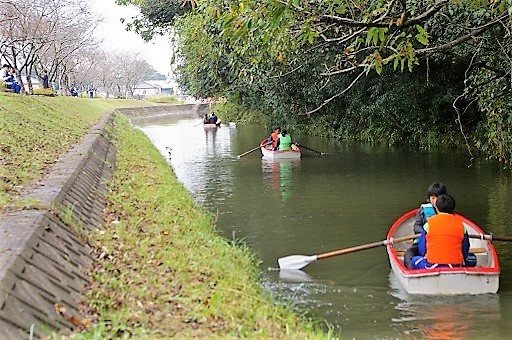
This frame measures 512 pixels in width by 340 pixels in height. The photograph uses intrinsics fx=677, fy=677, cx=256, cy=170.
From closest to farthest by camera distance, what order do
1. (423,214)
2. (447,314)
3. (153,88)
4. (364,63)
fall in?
1. (447,314)
2. (423,214)
3. (364,63)
4. (153,88)

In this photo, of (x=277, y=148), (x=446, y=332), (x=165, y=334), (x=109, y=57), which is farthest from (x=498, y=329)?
(x=109, y=57)

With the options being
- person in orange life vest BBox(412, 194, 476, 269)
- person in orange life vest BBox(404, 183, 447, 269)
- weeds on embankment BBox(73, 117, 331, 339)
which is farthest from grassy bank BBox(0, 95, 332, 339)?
person in orange life vest BBox(412, 194, 476, 269)

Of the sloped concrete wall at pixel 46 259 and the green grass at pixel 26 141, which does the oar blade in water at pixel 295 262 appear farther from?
the green grass at pixel 26 141

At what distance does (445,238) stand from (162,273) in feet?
11.9

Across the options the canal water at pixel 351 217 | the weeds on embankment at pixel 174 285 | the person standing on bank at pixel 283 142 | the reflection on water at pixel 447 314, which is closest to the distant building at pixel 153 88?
the person standing on bank at pixel 283 142

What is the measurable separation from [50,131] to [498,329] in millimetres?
14193

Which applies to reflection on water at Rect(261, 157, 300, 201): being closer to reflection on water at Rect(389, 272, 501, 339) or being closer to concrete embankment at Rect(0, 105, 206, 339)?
concrete embankment at Rect(0, 105, 206, 339)

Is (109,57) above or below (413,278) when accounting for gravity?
above

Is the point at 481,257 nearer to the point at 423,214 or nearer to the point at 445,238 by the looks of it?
the point at 423,214

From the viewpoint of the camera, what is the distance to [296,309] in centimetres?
795

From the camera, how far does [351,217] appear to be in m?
13.5

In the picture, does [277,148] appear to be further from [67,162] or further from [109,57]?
[109,57]

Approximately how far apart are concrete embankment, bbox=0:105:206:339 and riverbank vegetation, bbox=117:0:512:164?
3.15m

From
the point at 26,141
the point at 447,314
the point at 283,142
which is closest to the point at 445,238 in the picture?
the point at 447,314
